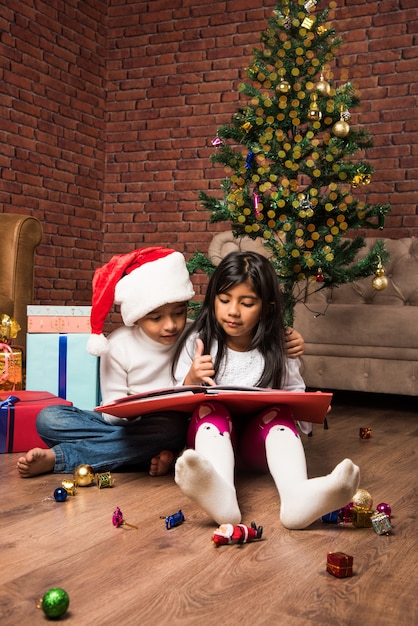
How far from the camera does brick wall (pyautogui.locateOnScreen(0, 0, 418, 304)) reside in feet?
13.4

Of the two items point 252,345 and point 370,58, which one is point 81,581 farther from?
point 370,58

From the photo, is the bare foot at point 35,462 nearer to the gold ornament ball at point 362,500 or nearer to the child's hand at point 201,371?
the child's hand at point 201,371

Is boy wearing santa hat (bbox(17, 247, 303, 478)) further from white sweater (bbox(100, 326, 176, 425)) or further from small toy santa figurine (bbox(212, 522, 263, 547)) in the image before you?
small toy santa figurine (bbox(212, 522, 263, 547))

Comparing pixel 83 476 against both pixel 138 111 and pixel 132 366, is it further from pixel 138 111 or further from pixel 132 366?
pixel 138 111

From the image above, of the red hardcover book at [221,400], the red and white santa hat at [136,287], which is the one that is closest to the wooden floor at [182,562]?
the red hardcover book at [221,400]

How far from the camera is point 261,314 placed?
1.76 m

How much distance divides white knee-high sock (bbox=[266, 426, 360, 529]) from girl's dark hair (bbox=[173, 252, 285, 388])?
0.94ft

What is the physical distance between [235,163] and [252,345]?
1401 millimetres

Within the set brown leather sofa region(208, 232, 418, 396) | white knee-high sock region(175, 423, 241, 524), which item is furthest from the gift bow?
brown leather sofa region(208, 232, 418, 396)

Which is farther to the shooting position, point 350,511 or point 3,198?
point 3,198

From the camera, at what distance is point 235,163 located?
9.76 feet

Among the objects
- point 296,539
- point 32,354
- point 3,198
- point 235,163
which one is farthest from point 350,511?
point 3,198

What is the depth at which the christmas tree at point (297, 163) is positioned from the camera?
2.91 m

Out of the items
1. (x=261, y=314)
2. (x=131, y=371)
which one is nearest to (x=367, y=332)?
(x=261, y=314)
